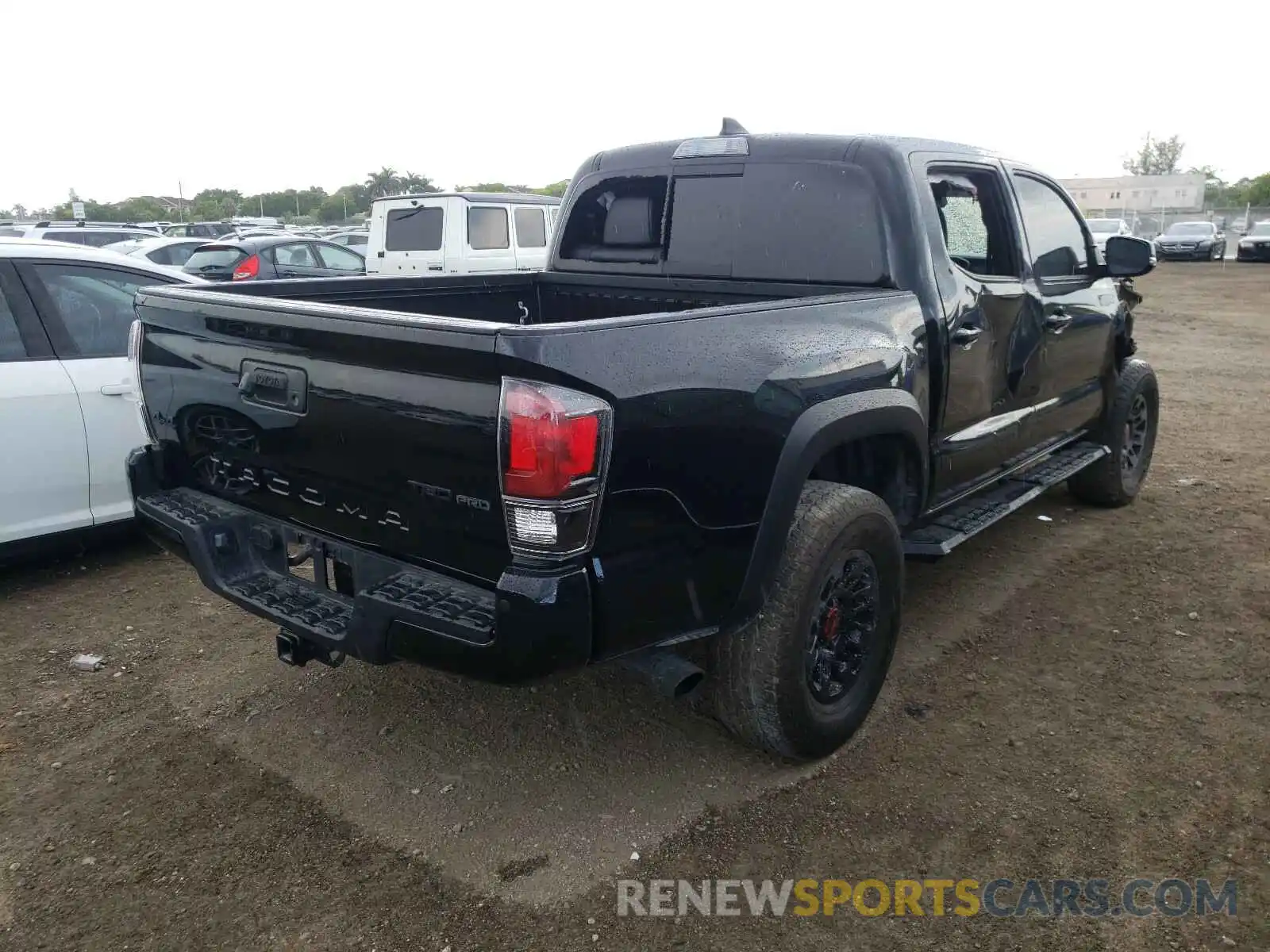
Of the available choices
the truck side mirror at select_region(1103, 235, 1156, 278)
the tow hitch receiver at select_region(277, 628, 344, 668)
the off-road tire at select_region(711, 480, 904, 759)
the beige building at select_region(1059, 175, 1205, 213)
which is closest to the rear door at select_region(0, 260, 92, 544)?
the tow hitch receiver at select_region(277, 628, 344, 668)

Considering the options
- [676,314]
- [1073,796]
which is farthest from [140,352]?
[1073,796]

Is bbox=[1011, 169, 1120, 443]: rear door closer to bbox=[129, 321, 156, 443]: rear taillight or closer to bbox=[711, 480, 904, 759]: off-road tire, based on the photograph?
bbox=[711, 480, 904, 759]: off-road tire

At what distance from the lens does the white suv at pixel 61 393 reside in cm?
431

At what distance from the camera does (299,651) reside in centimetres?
289

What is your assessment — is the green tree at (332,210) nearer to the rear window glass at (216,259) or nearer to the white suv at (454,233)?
the rear window glass at (216,259)

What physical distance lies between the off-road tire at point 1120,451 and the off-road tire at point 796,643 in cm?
293

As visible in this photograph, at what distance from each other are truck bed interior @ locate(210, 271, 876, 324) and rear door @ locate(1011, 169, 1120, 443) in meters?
1.39

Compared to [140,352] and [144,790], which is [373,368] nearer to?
[140,352]

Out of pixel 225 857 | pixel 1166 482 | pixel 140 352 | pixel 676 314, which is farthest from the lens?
pixel 1166 482

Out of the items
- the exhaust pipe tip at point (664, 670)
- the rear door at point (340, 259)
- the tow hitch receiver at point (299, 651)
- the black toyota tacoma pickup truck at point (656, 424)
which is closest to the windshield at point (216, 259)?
the rear door at point (340, 259)

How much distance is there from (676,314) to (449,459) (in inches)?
27.4

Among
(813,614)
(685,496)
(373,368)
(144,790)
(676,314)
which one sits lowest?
(144,790)

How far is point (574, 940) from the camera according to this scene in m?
2.44

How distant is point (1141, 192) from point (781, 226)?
81.2 m
